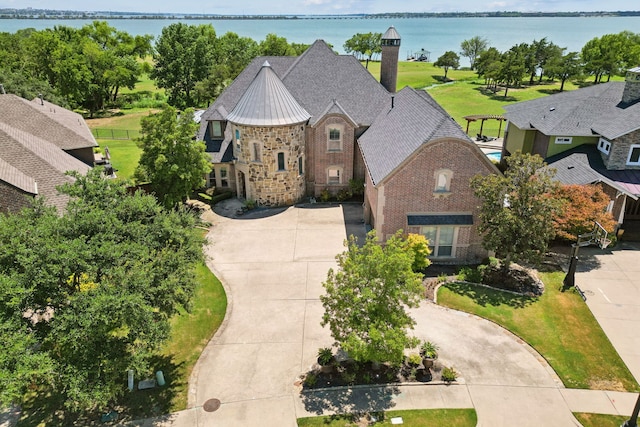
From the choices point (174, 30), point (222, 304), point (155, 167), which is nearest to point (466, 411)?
point (222, 304)

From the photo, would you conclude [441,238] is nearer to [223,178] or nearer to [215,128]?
[223,178]

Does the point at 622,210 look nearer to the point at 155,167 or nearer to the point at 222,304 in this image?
the point at 222,304

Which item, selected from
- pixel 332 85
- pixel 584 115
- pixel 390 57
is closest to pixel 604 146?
pixel 584 115

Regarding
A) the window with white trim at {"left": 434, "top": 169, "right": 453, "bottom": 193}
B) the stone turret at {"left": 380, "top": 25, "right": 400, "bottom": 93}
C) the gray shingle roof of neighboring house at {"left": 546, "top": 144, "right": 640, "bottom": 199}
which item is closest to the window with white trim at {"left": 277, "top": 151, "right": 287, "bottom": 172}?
the stone turret at {"left": 380, "top": 25, "right": 400, "bottom": 93}

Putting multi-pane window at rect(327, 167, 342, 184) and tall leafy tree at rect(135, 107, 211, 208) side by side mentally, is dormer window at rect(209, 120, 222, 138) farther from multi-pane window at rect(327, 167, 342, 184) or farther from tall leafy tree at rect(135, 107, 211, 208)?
multi-pane window at rect(327, 167, 342, 184)

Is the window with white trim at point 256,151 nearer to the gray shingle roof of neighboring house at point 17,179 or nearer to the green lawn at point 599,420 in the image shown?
the gray shingle roof of neighboring house at point 17,179

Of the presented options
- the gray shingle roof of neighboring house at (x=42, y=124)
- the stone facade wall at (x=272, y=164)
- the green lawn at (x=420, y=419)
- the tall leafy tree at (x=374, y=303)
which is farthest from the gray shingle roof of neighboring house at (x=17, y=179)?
the green lawn at (x=420, y=419)
